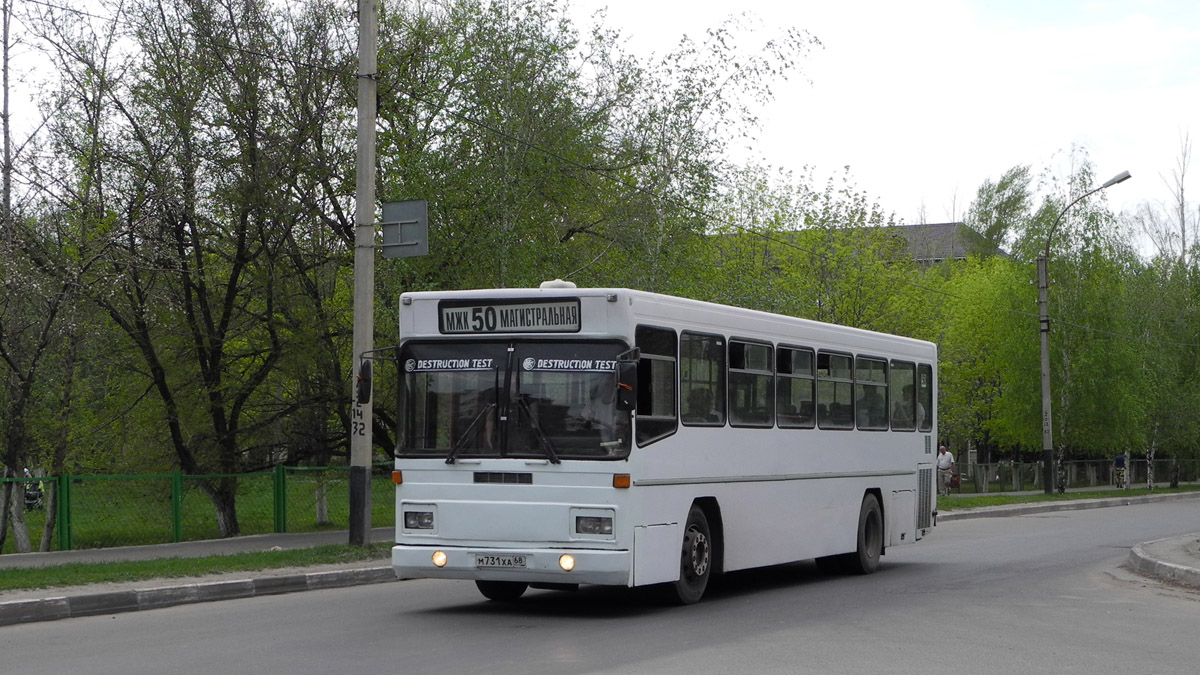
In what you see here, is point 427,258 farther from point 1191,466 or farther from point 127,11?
point 1191,466

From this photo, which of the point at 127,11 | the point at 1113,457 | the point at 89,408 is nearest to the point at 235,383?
the point at 89,408

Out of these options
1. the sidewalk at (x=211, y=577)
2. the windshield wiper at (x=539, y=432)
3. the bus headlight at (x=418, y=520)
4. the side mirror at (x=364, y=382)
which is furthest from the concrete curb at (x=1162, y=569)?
the side mirror at (x=364, y=382)

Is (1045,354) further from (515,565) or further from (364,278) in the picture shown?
(515,565)

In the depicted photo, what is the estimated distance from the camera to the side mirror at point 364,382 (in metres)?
16.1

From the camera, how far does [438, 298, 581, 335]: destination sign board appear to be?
1230cm

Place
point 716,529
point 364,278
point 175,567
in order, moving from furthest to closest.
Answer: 1. point 364,278
2. point 175,567
3. point 716,529

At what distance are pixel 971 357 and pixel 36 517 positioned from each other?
142 ft

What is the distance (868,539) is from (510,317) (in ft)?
22.3

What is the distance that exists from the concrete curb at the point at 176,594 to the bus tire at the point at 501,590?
2651 mm

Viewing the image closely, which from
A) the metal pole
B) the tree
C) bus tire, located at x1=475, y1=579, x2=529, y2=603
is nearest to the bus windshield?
bus tire, located at x1=475, y1=579, x2=529, y2=603

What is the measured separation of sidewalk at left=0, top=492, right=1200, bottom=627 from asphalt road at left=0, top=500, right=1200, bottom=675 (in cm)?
33

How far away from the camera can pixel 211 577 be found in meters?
15.1

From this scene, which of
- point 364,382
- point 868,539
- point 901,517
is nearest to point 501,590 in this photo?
point 364,382

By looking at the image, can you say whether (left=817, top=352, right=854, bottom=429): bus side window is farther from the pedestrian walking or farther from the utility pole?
the pedestrian walking
